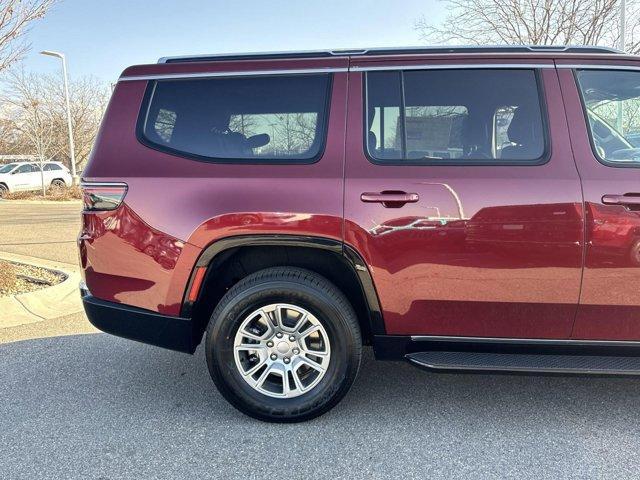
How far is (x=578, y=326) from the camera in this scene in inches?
101

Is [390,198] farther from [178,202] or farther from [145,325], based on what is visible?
[145,325]

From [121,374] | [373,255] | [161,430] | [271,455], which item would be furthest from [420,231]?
[121,374]

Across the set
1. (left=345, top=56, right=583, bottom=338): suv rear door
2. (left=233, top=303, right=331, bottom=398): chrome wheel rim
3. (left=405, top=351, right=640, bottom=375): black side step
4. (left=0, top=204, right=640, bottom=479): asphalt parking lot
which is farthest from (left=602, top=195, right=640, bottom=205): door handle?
(left=233, top=303, right=331, bottom=398): chrome wheel rim

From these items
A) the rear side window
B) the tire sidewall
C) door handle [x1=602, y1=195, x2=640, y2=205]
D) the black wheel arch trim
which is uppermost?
the rear side window

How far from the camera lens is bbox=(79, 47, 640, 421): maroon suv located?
2.52 meters

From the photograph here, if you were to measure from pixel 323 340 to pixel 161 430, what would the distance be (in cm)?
105

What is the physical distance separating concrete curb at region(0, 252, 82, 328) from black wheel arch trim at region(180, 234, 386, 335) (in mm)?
2756

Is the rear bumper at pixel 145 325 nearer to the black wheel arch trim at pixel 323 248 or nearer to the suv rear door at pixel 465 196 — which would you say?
the black wheel arch trim at pixel 323 248

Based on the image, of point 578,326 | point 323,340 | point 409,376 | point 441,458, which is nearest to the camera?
point 441,458

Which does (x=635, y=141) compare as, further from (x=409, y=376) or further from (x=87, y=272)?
(x=87, y=272)

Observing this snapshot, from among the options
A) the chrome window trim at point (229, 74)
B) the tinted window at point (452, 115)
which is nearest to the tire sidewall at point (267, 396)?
the tinted window at point (452, 115)

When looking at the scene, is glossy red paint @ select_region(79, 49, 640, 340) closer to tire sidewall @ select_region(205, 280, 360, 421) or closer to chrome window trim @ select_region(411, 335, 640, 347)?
chrome window trim @ select_region(411, 335, 640, 347)

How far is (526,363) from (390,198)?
114 centimetres

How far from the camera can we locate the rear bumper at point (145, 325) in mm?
2770
